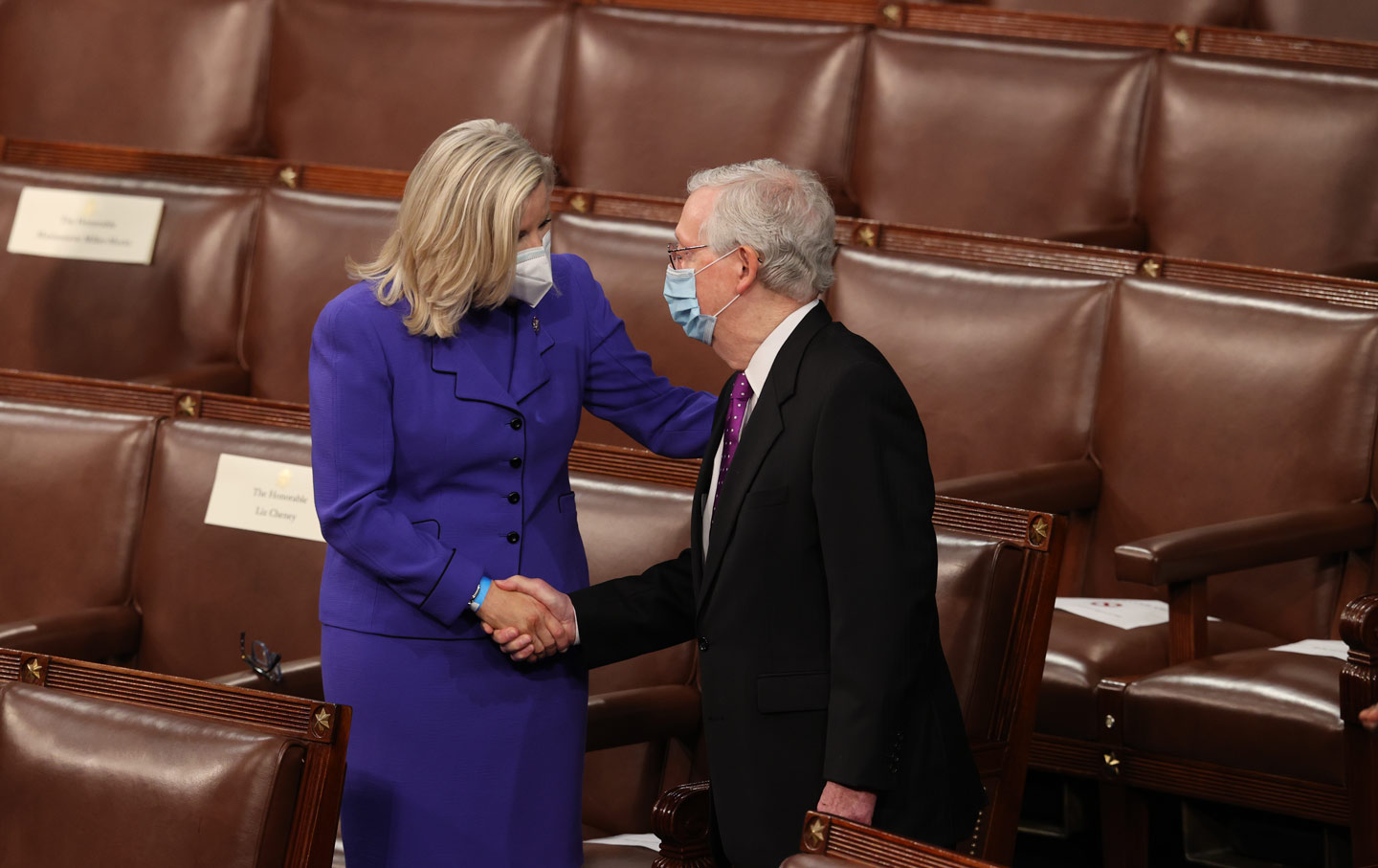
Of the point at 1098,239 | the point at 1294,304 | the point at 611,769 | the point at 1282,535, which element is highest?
the point at 1098,239

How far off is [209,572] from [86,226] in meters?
0.69

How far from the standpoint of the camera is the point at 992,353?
1.71 metres

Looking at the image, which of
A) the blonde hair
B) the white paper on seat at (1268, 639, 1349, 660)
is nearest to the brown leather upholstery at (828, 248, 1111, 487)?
the white paper on seat at (1268, 639, 1349, 660)

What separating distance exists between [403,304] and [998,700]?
56 centimetres

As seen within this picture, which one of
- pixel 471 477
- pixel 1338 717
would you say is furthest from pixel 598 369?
pixel 1338 717

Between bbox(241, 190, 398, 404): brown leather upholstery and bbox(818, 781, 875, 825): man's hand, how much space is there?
116 centimetres

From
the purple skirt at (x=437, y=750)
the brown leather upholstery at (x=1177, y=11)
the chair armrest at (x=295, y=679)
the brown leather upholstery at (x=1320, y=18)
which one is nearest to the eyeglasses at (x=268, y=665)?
the chair armrest at (x=295, y=679)

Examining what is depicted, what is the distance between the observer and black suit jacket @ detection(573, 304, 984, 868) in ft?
2.99

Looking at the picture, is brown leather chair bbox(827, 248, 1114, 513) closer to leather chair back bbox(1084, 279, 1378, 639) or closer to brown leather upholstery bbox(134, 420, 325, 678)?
leather chair back bbox(1084, 279, 1378, 639)

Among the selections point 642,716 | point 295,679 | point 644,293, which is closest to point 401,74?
point 644,293

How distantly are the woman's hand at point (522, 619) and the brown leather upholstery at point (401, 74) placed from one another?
1.14 meters

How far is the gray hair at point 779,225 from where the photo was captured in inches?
39.1

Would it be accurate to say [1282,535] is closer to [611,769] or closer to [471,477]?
[611,769]

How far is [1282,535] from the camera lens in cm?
151
